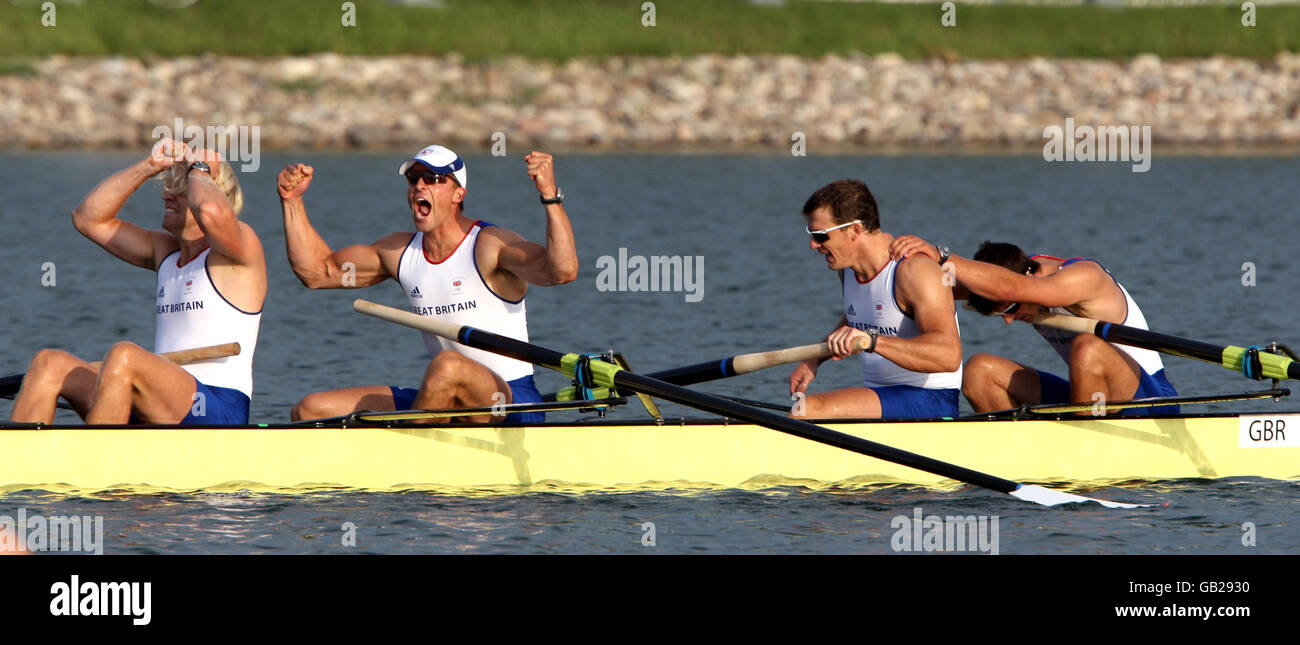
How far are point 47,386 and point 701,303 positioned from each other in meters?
10.4

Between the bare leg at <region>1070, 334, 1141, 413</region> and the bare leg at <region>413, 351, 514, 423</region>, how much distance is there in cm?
319

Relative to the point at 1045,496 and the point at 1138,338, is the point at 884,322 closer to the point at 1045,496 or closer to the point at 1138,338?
the point at 1045,496

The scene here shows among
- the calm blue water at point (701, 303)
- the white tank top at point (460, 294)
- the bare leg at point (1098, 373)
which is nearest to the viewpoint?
the calm blue water at point (701, 303)

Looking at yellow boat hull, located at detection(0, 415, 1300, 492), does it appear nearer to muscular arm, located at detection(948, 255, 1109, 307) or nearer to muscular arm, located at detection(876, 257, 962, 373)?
muscular arm, located at detection(876, 257, 962, 373)

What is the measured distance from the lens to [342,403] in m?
10.0

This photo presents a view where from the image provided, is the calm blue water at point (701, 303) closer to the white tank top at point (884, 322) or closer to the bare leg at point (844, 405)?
the bare leg at point (844, 405)

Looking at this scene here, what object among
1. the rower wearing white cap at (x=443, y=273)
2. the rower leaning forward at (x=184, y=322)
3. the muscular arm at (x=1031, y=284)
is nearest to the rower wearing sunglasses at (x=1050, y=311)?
the muscular arm at (x=1031, y=284)

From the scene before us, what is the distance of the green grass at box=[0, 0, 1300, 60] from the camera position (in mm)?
39969

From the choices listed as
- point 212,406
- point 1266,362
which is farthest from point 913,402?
point 212,406

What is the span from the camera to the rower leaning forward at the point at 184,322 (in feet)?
31.0

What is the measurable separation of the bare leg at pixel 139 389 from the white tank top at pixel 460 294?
1.31 meters

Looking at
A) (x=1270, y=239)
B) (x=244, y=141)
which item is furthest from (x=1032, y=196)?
(x=244, y=141)
